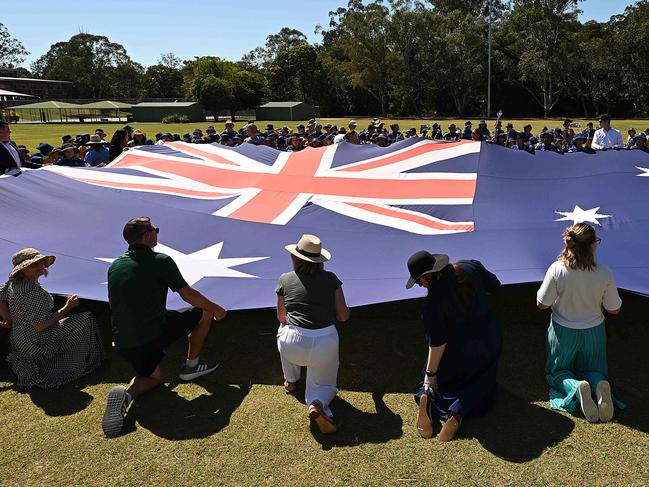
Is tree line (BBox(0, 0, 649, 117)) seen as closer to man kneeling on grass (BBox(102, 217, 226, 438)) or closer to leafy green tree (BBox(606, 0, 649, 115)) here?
leafy green tree (BBox(606, 0, 649, 115))

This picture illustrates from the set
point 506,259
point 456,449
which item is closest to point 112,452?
point 456,449

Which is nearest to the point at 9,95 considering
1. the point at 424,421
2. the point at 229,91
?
the point at 229,91

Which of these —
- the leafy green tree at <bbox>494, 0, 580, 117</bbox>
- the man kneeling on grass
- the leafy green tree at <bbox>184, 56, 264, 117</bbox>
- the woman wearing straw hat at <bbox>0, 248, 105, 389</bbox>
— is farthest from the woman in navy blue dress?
the leafy green tree at <bbox>184, 56, 264, 117</bbox>

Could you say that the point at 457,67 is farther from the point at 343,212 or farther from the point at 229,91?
the point at 343,212

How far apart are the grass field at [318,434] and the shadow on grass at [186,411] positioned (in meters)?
0.01

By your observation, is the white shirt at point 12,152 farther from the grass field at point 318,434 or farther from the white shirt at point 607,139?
the white shirt at point 607,139

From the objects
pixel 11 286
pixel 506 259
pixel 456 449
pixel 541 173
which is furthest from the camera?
pixel 541 173

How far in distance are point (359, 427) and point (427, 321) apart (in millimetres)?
862

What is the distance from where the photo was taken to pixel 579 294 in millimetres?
3633

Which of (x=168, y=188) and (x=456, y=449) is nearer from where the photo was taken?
(x=456, y=449)

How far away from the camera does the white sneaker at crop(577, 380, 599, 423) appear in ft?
11.7

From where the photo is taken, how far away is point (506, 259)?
15.2 feet

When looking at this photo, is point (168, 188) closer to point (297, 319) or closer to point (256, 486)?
point (297, 319)

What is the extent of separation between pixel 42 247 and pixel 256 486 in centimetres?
360
